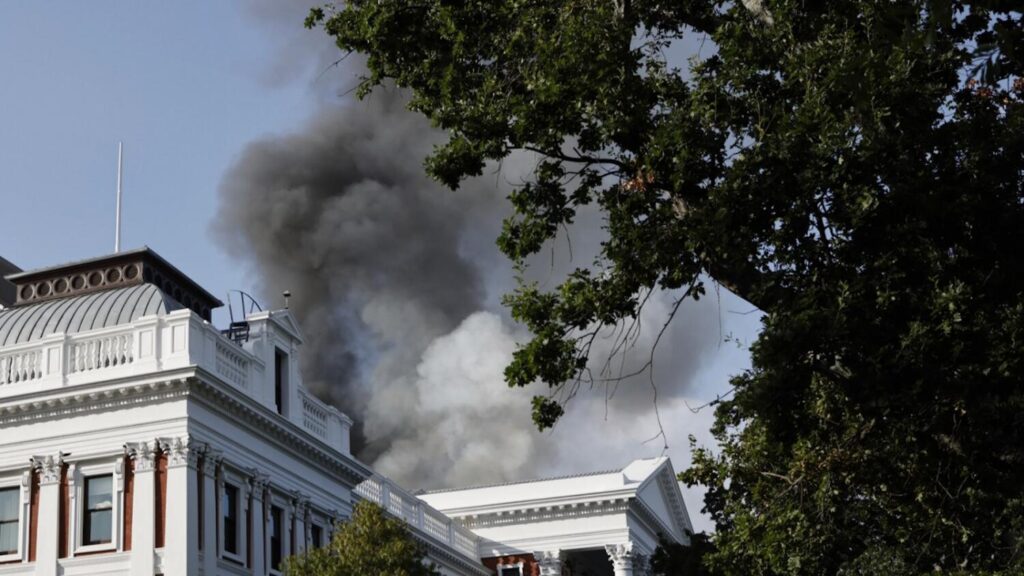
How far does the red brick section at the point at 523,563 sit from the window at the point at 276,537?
79.0 ft

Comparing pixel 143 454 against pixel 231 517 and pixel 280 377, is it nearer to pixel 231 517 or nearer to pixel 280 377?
pixel 231 517

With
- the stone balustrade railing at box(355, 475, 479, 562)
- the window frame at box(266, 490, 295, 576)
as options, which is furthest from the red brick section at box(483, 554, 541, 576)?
the window frame at box(266, 490, 295, 576)

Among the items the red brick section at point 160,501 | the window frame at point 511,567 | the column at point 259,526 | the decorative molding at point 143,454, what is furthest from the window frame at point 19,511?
the window frame at point 511,567

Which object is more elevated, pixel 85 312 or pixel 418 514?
pixel 85 312

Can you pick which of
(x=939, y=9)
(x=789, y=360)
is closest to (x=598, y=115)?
(x=789, y=360)

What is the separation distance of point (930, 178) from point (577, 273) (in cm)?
407

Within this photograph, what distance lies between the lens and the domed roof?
3117 cm

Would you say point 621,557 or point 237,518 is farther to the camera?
point 621,557

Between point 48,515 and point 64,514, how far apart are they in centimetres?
32

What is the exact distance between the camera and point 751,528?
18969 millimetres

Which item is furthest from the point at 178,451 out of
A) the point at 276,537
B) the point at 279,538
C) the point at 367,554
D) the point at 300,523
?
the point at 300,523

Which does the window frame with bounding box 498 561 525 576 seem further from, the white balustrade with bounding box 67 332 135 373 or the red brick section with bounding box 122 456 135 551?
the white balustrade with bounding box 67 332 135 373

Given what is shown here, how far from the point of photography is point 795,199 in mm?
14711

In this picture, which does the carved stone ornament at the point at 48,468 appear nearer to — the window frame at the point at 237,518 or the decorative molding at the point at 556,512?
the window frame at the point at 237,518
